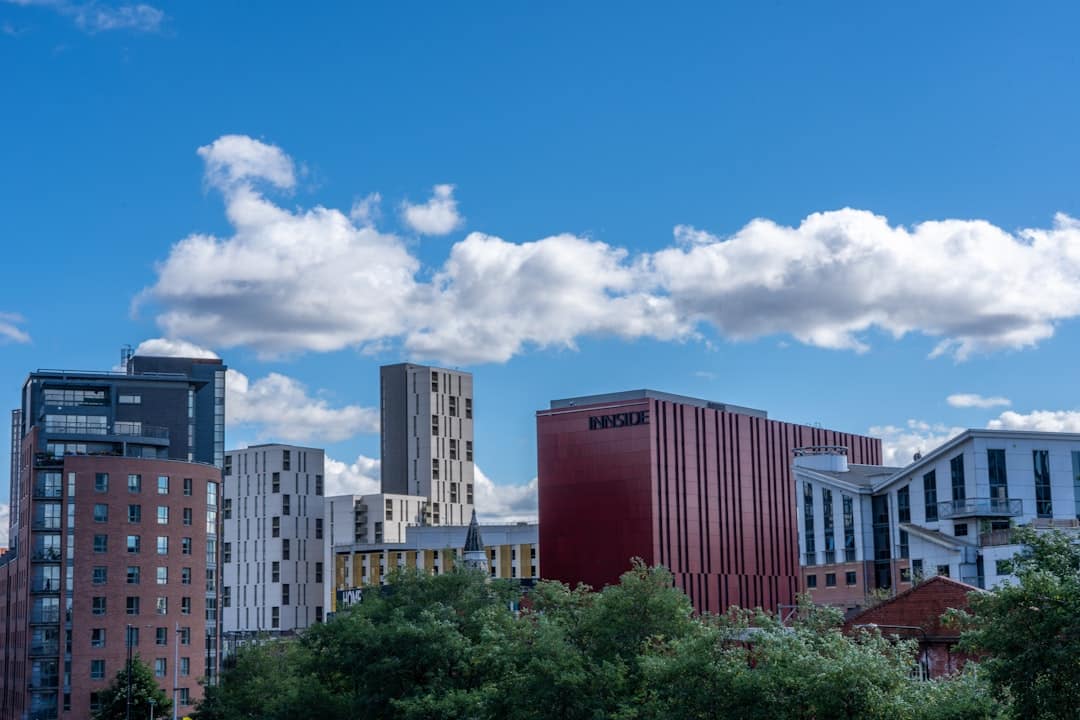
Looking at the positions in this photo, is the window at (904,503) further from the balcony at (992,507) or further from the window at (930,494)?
the balcony at (992,507)

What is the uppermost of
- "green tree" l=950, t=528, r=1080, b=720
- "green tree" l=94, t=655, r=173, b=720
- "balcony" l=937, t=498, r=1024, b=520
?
"balcony" l=937, t=498, r=1024, b=520

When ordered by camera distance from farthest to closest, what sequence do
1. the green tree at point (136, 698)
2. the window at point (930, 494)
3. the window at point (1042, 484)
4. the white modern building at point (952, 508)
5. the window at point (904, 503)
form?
the green tree at point (136, 698) → the window at point (904, 503) → the window at point (930, 494) → the window at point (1042, 484) → the white modern building at point (952, 508)

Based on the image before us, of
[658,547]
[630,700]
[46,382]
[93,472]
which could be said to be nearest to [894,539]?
[658,547]

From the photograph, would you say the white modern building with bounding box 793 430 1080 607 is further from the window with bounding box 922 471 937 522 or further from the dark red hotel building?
the dark red hotel building

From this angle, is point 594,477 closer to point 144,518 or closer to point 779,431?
point 779,431

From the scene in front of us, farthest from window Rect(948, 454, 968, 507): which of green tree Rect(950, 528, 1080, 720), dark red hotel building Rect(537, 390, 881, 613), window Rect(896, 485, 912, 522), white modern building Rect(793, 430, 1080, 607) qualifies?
green tree Rect(950, 528, 1080, 720)

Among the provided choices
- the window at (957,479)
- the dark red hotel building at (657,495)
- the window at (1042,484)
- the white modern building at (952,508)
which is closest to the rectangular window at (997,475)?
the white modern building at (952,508)

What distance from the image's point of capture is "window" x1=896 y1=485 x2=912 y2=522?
361 feet

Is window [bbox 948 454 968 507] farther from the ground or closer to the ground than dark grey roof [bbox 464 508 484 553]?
farther from the ground

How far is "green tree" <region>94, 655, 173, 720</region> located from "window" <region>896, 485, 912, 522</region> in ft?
227

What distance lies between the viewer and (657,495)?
148875mm

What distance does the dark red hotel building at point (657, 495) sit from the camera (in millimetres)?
149375

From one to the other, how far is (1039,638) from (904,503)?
8293 cm

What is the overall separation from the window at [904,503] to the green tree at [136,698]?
227 ft
